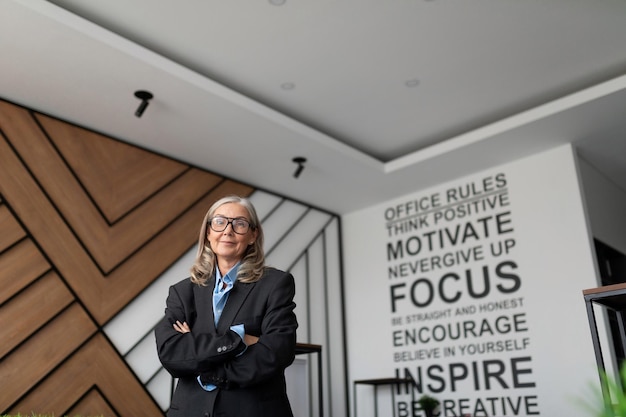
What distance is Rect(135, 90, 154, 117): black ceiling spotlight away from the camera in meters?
4.33

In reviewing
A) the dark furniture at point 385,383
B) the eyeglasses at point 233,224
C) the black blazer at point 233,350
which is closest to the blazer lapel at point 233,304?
the black blazer at point 233,350

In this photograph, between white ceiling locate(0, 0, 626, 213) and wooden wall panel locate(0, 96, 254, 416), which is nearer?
white ceiling locate(0, 0, 626, 213)

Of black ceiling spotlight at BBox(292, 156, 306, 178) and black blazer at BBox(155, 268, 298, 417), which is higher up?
black ceiling spotlight at BBox(292, 156, 306, 178)

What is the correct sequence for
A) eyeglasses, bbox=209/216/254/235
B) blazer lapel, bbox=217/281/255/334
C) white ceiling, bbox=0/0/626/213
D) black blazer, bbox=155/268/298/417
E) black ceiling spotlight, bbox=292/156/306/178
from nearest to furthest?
1. black blazer, bbox=155/268/298/417
2. blazer lapel, bbox=217/281/255/334
3. eyeglasses, bbox=209/216/254/235
4. white ceiling, bbox=0/0/626/213
5. black ceiling spotlight, bbox=292/156/306/178

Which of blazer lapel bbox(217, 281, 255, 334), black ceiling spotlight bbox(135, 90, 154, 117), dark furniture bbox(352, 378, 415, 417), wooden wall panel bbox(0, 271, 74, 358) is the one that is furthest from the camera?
dark furniture bbox(352, 378, 415, 417)

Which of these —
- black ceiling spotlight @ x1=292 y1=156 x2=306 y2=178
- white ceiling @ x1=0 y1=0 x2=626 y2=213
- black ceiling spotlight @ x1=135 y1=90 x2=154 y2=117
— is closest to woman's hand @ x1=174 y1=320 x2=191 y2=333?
white ceiling @ x1=0 y1=0 x2=626 y2=213

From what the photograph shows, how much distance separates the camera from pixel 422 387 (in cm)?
570

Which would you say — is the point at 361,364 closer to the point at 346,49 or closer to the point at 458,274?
the point at 458,274

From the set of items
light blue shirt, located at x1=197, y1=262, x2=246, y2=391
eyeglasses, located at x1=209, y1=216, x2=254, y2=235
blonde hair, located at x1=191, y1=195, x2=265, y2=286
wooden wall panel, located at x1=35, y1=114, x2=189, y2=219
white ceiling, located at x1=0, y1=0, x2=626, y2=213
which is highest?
white ceiling, located at x1=0, y1=0, x2=626, y2=213

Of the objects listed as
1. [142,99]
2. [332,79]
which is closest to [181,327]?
[142,99]

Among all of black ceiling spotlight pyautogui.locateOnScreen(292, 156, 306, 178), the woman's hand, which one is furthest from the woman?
black ceiling spotlight pyautogui.locateOnScreen(292, 156, 306, 178)

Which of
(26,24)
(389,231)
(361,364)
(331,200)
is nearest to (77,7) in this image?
(26,24)

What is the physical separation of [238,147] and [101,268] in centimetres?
153

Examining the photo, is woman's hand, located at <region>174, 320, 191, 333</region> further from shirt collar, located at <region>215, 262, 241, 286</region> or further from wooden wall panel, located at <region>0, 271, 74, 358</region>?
wooden wall panel, located at <region>0, 271, 74, 358</region>
